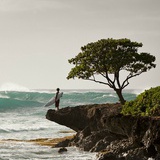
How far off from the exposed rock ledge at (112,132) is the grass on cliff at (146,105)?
1.10m

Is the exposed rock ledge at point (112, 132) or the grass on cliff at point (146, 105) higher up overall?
the grass on cliff at point (146, 105)

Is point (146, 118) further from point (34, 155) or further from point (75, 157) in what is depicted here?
point (34, 155)

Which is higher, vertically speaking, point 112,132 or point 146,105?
point 146,105

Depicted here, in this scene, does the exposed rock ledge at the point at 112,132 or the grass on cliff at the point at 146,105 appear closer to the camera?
the exposed rock ledge at the point at 112,132

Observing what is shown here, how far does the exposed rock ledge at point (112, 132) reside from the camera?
23.2 m

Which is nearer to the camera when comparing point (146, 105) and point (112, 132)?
point (146, 105)

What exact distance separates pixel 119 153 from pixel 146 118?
3.53 m

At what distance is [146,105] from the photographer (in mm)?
26906

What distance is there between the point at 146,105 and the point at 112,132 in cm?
428

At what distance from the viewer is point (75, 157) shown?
105ft

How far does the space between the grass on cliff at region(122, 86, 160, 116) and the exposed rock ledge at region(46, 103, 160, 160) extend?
1.10 m

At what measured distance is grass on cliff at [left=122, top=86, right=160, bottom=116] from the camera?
1019 inches

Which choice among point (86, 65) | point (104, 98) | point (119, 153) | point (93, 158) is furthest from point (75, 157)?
point (104, 98)

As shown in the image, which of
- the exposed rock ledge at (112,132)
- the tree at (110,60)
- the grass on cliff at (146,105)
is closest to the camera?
the exposed rock ledge at (112,132)
